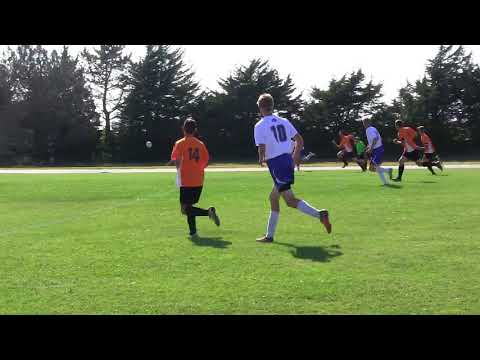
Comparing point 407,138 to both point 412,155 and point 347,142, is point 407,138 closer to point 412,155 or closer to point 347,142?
point 412,155

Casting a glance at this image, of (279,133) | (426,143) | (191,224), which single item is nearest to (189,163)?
(191,224)

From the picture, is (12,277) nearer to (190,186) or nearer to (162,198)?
(190,186)

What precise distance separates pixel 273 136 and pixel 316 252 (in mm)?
1989

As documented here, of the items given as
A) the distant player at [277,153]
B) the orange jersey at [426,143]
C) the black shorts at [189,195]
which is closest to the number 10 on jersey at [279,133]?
the distant player at [277,153]

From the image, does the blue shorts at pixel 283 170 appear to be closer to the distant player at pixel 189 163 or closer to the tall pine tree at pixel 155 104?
the distant player at pixel 189 163

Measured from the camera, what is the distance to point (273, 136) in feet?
27.2

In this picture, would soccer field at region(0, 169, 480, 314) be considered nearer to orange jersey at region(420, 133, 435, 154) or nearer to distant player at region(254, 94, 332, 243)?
distant player at region(254, 94, 332, 243)

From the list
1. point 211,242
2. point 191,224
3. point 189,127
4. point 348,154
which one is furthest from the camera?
point 348,154

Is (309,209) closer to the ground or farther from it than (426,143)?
closer to the ground

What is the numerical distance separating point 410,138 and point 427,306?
16.9 meters

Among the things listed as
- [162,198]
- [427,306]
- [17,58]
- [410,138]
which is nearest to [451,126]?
[410,138]

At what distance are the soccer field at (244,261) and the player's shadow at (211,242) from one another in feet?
0.07

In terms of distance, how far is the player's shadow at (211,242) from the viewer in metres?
7.98

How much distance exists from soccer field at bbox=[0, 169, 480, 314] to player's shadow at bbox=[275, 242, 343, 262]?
0.5 inches
